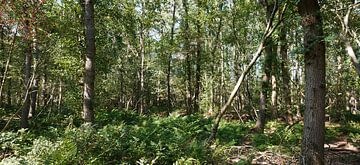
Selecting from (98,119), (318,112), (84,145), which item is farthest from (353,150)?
(98,119)

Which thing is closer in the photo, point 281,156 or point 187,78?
point 281,156

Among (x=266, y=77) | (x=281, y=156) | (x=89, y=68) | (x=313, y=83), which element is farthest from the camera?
(x=266, y=77)

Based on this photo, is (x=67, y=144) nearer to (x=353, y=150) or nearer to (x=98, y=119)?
(x=353, y=150)

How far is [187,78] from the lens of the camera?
86.0ft

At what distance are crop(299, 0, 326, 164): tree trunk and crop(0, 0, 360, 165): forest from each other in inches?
0.8

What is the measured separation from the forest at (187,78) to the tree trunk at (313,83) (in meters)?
0.02

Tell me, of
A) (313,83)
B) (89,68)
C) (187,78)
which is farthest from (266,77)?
(187,78)

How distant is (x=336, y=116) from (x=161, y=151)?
1548 cm

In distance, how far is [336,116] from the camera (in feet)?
62.2

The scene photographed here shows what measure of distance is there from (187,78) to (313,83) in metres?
20.0

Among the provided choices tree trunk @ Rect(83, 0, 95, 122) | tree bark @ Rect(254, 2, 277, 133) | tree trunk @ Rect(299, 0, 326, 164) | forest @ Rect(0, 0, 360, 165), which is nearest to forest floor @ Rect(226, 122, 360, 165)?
forest @ Rect(0, 0, 360, 165)

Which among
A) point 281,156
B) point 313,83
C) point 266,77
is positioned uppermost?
point 266,77

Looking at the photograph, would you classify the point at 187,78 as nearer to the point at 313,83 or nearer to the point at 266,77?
the point at 266,77

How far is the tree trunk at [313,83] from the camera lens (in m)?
6.25
